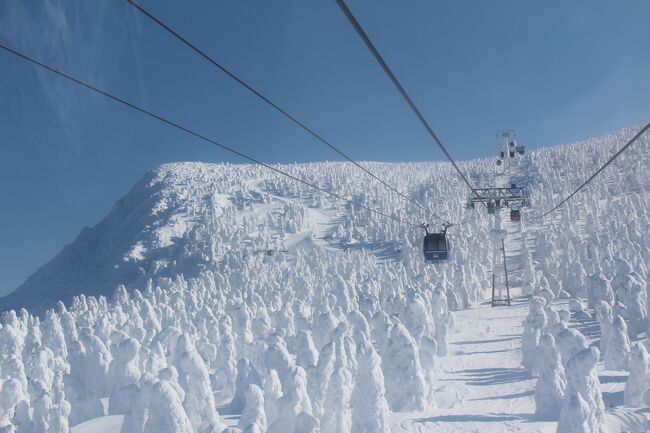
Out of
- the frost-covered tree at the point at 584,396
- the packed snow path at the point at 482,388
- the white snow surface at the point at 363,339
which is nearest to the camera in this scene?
the frost-covered tree at the point at 584,396

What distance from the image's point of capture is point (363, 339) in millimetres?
20000

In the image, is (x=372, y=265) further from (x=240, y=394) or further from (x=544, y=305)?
(x=240, y=394)

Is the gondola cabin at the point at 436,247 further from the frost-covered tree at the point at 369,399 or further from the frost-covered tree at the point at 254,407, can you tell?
the frost-covered tree at the point at 254,407

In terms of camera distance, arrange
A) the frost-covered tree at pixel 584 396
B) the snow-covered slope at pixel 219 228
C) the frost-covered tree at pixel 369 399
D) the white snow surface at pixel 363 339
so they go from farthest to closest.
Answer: the snow-covered slope at pixel 219 228, the white snow surface at pixel 363 339, the frost-covered tree at pixel 369 399, the frost-covered tree at pixel 584 396

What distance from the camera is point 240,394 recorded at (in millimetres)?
23969

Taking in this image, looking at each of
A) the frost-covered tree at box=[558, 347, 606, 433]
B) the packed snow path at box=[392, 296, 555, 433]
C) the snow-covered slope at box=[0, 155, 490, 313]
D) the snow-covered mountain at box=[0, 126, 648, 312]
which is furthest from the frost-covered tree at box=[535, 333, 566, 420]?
the snow-covered slope at box=[0, 155, 490, 313]

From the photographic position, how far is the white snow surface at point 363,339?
17688 millimetres

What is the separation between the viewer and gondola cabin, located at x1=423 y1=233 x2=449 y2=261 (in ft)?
88.3

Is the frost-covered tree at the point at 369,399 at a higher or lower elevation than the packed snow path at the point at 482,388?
higher

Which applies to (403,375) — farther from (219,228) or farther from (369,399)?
(219,228)

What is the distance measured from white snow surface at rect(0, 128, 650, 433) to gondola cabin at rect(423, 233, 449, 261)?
14.0ft

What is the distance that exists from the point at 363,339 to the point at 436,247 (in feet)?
30.1

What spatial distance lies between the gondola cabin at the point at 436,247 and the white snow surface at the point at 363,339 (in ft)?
14.0

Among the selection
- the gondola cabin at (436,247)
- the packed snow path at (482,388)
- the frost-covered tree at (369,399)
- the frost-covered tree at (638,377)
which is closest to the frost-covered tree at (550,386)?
the packed snow path at (482,388)
